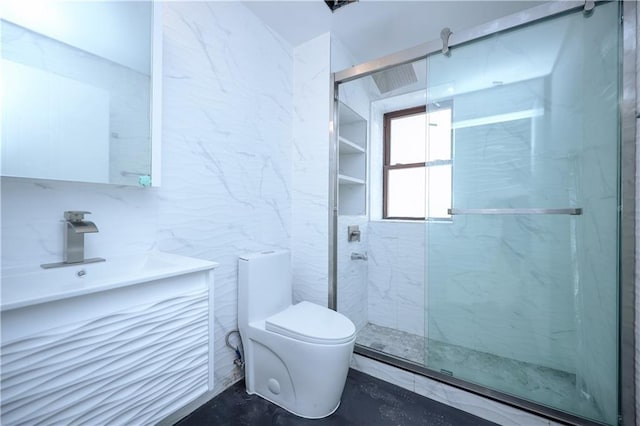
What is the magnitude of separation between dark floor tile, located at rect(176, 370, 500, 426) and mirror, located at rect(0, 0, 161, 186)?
46.9 inches

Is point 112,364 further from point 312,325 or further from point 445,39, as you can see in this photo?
point 445,39

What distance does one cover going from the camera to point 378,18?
1.69 metres

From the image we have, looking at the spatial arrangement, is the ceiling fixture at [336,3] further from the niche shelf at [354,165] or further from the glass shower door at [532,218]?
the niche shelf at [354,165]

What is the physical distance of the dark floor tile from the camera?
127cm

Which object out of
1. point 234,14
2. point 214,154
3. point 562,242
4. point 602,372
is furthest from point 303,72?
point 602,372

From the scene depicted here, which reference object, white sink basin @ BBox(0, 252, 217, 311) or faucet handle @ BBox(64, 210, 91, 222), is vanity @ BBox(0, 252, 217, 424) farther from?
faucet handle @ BBox(64, 210, 91, 222)

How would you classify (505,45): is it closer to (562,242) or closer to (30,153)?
(562,242)

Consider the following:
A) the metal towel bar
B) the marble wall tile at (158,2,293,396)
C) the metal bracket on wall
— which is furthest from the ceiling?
the metal towel bar

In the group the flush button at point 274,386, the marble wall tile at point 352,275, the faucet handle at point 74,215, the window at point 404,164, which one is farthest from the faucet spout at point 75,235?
the window at point 404,164

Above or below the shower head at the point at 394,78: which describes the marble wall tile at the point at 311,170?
below

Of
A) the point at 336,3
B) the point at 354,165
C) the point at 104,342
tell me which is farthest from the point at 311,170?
the point at 104,342

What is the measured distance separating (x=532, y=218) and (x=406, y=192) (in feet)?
3.85

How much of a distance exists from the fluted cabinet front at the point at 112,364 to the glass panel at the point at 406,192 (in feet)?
6.57

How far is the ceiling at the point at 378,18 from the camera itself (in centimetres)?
157
